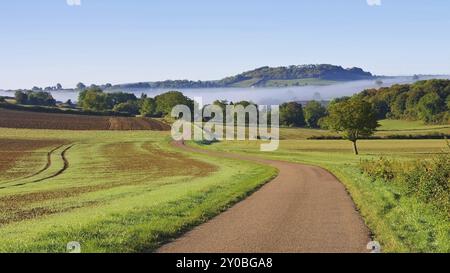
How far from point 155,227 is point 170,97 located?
551ft

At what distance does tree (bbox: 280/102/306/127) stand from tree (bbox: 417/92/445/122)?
40141mm

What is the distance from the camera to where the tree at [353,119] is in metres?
84.1

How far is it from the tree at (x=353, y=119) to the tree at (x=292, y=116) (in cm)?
9015

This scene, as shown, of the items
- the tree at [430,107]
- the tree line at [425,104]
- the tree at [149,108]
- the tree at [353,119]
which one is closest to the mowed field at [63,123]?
the tree at [149,108]

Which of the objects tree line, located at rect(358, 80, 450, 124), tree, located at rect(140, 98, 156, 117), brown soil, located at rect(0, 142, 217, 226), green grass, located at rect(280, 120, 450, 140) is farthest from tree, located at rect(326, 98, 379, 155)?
tree, located at rect(140, 98, 156, 117)

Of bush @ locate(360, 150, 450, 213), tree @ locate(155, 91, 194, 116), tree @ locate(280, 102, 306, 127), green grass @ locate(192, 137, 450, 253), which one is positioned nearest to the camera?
green grass @ locate(192, 137, 450, 253)

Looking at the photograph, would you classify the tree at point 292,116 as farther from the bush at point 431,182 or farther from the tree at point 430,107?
the bush at point 431,182

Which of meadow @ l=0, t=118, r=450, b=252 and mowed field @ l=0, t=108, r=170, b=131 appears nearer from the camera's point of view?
meadow @ l=0, t=118, r=450, b=252

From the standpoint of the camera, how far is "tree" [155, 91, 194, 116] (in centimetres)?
17812

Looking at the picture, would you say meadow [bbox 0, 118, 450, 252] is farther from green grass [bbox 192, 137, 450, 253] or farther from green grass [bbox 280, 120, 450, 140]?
green grass [bbox 280, 120, 450, 140]
